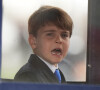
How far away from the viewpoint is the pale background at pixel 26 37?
4090 millimetres

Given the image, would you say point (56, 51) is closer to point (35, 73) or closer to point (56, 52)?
point (56, 52)

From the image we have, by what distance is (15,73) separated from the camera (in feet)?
13.3

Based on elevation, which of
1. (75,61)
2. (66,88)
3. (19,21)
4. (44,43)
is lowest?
(66,88)

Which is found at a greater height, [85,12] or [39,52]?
[85,12]

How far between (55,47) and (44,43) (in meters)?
0.17

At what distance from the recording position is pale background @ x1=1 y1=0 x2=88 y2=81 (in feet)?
13.4

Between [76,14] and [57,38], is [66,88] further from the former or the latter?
[76,14]

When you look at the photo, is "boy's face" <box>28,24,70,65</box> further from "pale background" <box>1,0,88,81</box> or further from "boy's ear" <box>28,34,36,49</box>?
"pale background" <box>1,0,88,81</box>

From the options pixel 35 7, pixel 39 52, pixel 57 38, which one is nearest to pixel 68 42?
pixel 57 38

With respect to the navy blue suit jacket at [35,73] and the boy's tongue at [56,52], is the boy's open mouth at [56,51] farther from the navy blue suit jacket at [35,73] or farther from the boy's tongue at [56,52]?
the navy blue suit jacket at [35,73]

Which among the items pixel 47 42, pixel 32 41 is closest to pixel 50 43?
pixel 47 42

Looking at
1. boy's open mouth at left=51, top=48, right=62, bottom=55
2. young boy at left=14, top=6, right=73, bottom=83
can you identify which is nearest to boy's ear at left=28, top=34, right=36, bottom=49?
young boy at left=14, top=6, right=73, bottom=83

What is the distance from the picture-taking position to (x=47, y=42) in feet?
13.4

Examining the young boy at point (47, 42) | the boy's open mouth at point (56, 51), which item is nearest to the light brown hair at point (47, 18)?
the young boy at point (47, 42)
